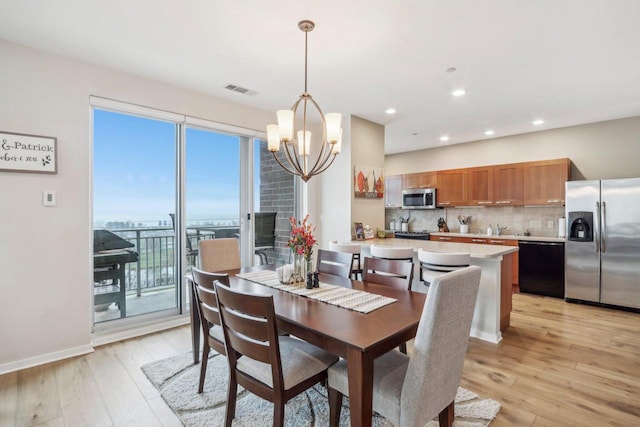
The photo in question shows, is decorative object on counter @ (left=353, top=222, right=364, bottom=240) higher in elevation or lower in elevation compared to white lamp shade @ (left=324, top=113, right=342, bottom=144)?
lower

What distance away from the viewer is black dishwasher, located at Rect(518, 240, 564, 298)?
4.62 metres

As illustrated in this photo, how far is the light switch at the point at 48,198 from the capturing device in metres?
2.74

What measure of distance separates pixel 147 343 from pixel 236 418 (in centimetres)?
160

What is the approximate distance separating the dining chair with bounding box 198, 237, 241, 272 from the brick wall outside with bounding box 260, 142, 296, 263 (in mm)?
1347

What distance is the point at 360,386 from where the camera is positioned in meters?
1.39

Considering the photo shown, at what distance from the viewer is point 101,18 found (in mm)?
2275

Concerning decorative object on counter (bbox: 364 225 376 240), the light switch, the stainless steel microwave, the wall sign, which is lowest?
decorative object on counter (bbox: 364 225 376 240)

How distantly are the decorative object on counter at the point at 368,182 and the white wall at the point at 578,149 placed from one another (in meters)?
2.23

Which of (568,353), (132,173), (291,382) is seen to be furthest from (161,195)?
(568,353)

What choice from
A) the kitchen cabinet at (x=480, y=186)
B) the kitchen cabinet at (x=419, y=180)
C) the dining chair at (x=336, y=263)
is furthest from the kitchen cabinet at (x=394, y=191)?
the dining chair at (x=336, y=263)

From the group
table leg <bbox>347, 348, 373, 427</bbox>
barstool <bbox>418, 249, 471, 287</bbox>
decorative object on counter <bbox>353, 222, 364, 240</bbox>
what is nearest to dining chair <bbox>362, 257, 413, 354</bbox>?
barstool <bbox>418, 249, 471, 287</bbox>

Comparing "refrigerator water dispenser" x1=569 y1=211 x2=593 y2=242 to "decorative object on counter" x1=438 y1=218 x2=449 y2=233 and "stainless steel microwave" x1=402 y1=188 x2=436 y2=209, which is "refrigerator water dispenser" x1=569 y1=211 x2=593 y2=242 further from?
"stainless steel microwave" x1=402 y1=188 x2=436 y2=209

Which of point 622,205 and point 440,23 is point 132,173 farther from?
point 622,205

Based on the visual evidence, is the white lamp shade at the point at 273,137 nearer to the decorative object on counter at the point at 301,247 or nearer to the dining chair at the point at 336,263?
the decorative object on counter at the point at 301,247
